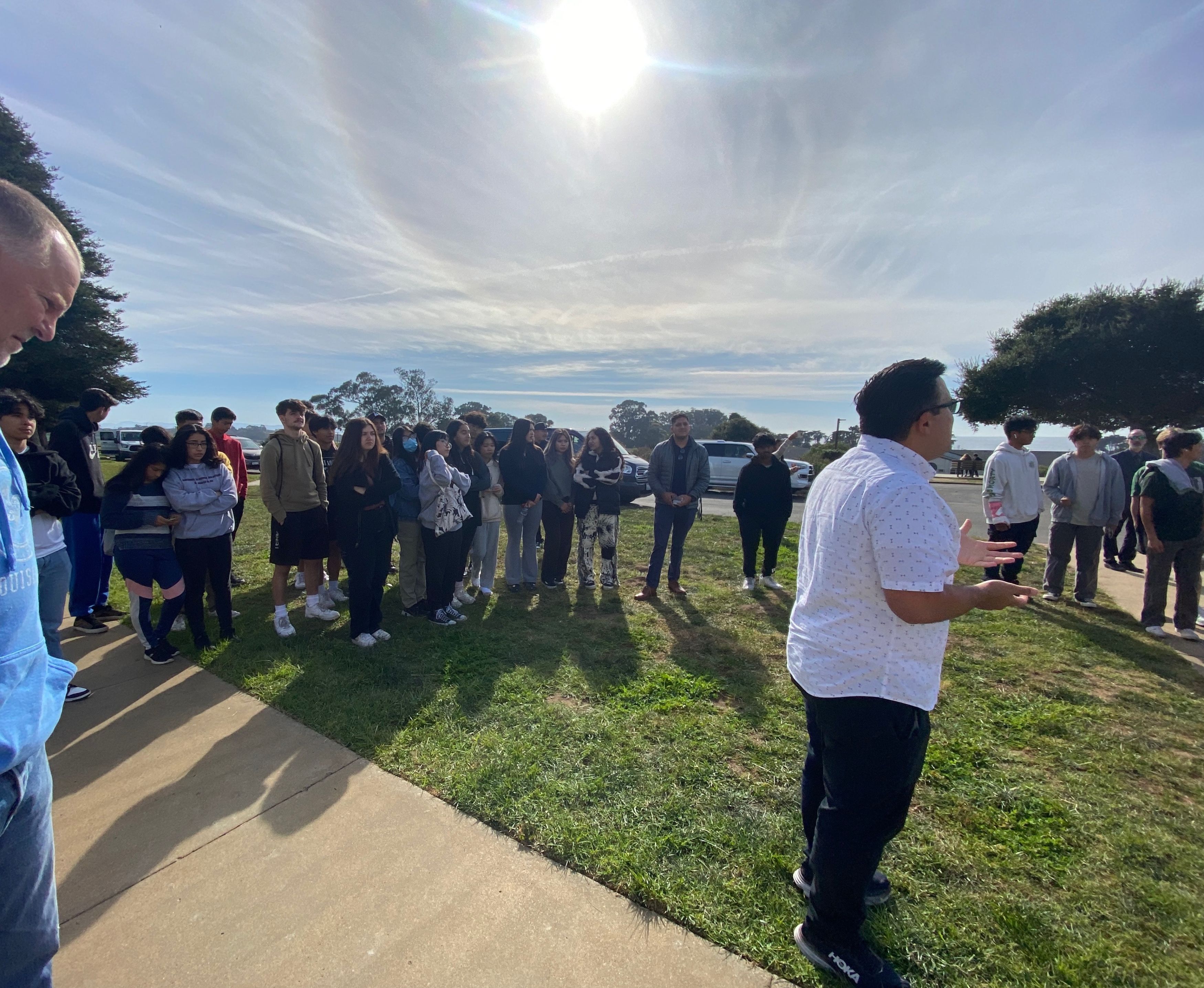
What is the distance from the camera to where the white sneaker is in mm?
5035

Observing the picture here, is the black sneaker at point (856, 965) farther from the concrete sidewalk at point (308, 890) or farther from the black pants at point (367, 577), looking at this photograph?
the black pants at point (367, 577)

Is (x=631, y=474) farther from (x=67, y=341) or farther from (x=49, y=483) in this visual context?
(x=67, y=341)

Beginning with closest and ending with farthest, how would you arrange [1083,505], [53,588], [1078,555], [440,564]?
[53,588] → [440,564] → [1083,505] → [1078,555]

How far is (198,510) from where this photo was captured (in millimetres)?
4102

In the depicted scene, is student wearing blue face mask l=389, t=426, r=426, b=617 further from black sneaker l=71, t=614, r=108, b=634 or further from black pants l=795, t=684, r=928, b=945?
black pants l=795, t=684, r=928, b=945

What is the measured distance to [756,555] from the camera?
6.57m

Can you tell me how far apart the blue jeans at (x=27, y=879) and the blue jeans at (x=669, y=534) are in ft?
16.7

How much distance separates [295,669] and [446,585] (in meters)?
1.45

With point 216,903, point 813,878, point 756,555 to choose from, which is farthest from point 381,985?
point 756,555

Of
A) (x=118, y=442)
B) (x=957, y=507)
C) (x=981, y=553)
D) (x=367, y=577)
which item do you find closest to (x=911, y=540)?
(x=981, y=553)

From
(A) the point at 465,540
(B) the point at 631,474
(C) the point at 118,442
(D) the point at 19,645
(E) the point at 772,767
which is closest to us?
(D) the point at 19,645

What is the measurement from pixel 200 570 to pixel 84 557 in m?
1.44

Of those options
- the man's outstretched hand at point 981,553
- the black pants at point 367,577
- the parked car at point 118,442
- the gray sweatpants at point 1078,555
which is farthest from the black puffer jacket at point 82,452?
the parked car at point 118,442

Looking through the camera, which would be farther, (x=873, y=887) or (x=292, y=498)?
(x=292, y=498)
